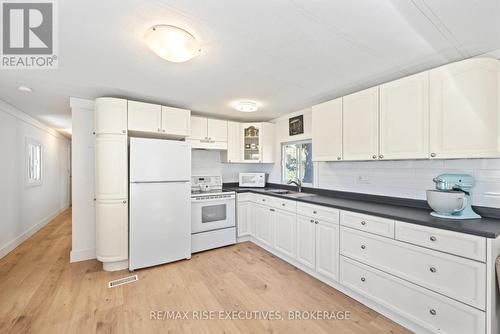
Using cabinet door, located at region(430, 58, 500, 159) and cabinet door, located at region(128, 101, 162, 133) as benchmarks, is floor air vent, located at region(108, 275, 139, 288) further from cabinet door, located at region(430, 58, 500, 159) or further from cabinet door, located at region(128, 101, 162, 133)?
cabinet door, located at region(430, 58, 500, 159)

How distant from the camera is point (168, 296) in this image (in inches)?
87.8

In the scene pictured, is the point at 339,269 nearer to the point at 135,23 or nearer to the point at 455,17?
the point at 455,17

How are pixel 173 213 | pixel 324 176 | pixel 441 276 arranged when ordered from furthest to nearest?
pixel 324 176 → pixel 173 213 → pixel 441 276

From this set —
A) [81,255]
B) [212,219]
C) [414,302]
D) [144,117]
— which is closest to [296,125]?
[212,219]

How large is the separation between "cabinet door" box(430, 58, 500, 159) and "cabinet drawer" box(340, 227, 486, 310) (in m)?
0.82

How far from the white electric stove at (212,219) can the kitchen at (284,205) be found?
22 millimetres

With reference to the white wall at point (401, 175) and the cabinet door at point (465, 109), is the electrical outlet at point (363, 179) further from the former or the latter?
the cabinet door at point (465, 109)

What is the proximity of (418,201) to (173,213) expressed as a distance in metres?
2.90

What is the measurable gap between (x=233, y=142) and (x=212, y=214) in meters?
1.36

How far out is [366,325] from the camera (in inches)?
71.4

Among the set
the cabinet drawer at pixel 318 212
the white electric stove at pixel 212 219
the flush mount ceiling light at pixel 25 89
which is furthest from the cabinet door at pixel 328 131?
the flush mount ceiling light at pixel 25 89

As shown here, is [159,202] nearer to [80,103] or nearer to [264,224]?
[264,224]

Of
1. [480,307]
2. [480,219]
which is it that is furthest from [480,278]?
[480,219]

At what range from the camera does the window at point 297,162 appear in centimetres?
365
